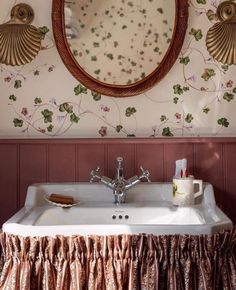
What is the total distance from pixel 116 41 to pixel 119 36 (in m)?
0.03

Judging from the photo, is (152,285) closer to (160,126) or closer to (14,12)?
(160,126)

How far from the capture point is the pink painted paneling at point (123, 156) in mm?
1967

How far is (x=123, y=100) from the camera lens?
6.54 ft

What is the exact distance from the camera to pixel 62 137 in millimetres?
2006

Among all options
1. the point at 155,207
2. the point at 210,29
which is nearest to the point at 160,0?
the point at 210,29

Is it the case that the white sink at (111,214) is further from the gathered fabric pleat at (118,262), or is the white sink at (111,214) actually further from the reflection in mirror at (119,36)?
the reflection in mirror at (119,36)

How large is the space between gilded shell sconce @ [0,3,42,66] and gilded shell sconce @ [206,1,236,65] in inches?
29.7

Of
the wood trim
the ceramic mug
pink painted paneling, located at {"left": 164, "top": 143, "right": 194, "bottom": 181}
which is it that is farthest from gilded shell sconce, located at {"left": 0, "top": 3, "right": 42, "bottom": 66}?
the ceramic mug

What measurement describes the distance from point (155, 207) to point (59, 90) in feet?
2.24

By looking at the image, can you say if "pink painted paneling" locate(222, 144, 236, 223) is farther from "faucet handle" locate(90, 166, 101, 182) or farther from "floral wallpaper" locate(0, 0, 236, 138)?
"faucet handle" locate(90, 166, 101, 182)

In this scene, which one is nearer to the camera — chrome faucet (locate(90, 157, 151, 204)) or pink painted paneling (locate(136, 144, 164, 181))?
chrome faucet (locate(90, 157, 151, 204))

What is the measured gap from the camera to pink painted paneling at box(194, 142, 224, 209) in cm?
196

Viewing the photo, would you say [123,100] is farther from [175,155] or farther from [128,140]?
[175,155]

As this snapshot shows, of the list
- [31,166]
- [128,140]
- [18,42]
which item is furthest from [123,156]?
[18,42]
